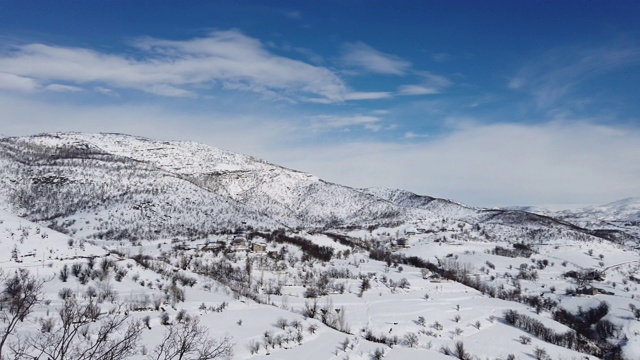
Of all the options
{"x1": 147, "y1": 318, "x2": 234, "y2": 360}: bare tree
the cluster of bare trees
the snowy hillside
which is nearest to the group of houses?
the snowy hillside

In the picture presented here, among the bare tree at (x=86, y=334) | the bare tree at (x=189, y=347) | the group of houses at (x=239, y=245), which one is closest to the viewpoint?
the bare tree at (x=86, y=334)

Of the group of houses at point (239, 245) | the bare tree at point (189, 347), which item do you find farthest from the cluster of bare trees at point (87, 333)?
the group of houses at point (239, 245)

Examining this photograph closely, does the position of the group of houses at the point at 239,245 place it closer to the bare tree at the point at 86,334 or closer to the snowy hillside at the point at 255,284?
the snowy hillside at the point at 255,284

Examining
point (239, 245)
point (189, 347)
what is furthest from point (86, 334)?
point (239, 245)

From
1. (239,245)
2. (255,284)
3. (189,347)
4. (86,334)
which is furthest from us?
(239,245)

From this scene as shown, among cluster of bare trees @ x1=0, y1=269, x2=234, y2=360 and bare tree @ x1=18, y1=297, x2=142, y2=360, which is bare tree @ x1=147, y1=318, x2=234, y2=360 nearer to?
cluster of bare trees @ x1=0, y1=269, x2=234, y2=360

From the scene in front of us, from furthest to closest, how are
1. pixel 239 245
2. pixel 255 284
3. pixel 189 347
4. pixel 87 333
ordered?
pixel 239 245, pixel 255 284, pixel 87 333, pixel 189 347

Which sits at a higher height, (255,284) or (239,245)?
(239,245)

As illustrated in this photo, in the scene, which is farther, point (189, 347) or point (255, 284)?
point (255, 284)

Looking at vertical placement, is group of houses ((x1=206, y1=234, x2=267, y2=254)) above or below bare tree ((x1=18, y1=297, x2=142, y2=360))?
below

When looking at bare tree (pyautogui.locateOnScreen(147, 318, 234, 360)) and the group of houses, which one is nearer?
bare tree (pyautogui.locateOnScreen(147, 318, 234, 360))

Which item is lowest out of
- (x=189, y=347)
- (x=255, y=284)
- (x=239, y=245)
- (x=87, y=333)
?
(x=255, y=284)

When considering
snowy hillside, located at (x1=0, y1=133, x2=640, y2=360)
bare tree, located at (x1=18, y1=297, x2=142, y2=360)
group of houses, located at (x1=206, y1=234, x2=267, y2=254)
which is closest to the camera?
bare tree, located at (x1=18, y1=297, x2=142, y2=360)

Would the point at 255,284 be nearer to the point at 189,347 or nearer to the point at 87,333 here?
the point at 87,333
